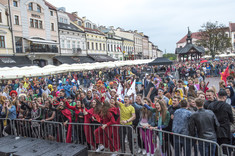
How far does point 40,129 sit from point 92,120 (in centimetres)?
211

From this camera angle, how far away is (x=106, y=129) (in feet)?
17.4

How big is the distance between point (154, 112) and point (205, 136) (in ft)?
4.72

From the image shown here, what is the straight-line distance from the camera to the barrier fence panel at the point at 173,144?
3.75 meters

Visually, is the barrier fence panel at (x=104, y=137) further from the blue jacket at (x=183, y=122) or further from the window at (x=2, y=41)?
the window at (x=2, y=41)

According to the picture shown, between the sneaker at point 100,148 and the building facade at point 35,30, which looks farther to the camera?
the building facade at point 35,30

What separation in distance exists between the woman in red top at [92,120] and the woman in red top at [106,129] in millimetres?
200

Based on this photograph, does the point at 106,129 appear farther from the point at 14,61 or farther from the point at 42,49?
the point at 42,49

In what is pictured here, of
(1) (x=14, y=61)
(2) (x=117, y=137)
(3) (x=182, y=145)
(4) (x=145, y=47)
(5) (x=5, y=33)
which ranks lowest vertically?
(2) (x=117, y=137)

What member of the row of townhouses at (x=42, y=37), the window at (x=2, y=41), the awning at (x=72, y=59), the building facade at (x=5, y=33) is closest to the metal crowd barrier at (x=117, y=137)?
the row of townhouses at (x=42, y=37)

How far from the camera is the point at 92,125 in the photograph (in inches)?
221

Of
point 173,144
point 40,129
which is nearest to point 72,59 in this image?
point 40,129

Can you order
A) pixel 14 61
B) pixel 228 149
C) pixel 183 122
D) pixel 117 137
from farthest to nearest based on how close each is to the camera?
pixel 14 61, pixel 117 137, pixel 183 122, pixel 228 149

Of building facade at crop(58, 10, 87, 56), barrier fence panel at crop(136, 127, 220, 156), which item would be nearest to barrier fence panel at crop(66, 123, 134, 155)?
barrier fence panel at crop(136, 127, 220, 156)

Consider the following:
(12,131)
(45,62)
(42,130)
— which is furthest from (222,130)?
(45,62)
